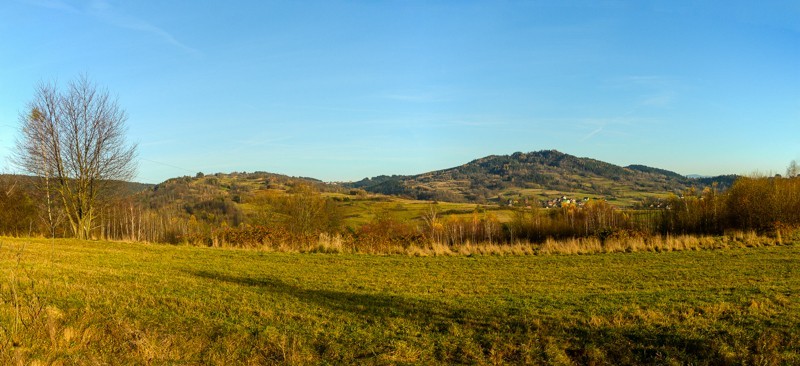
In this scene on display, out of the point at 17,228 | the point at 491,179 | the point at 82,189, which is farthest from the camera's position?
the point at 491,179

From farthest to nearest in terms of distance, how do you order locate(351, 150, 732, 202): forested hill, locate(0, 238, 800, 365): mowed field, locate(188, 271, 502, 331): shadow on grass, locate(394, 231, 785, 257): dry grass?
locate(351, 150, 732, 202): forested hill
locate(394, 231, 785, 257): dry grass
locate(188, 271, 502, 331): shadow on grass
locate(0, 238, 800, 365): mowed field

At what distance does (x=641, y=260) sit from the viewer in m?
17.9

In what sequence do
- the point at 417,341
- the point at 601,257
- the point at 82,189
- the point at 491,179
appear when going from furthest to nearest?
the point at 491,179, the point at 82,189, the point at 601,257, the point at 417,341

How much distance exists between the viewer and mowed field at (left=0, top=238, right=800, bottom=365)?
6.03m

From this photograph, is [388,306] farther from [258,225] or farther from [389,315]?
[258,225]

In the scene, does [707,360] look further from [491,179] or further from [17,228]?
[491,179]

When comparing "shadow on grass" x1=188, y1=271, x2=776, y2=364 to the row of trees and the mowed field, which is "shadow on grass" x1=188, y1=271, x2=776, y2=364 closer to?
the mowed field

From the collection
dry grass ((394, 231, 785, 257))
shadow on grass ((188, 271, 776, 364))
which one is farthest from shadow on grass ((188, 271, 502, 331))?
dry grass ((394, 231, 785, 257))

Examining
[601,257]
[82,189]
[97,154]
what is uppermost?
[97,154]

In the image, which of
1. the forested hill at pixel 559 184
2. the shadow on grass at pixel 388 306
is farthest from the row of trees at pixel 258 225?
the forested hill at pixel 559 184

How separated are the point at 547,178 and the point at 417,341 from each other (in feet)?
592

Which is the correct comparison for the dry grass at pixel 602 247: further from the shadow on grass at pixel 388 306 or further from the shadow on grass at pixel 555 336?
the shadow on grass at pixel 555 336

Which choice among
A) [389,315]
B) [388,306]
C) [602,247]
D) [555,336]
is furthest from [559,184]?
[555,336]

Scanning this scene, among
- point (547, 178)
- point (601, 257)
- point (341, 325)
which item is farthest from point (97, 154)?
point (547, 178)
